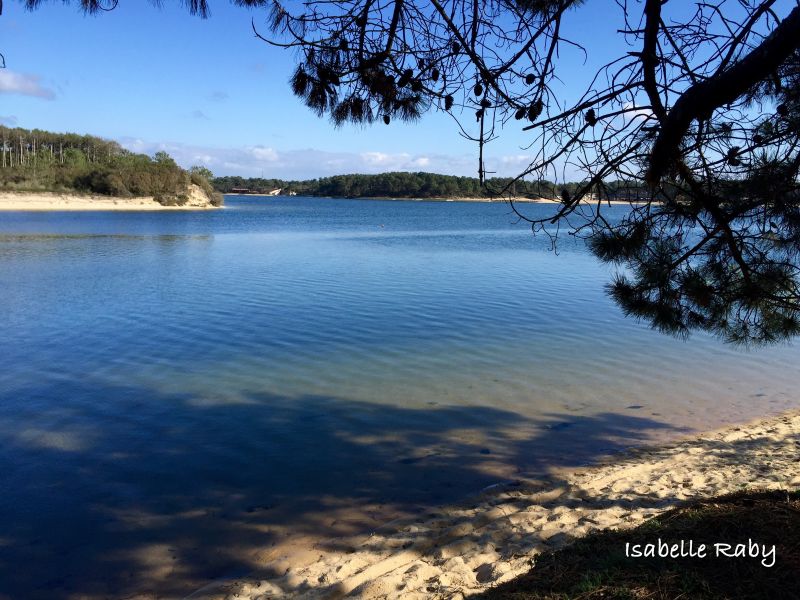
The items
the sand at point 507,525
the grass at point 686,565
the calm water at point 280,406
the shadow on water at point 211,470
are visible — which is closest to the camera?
the grass at point 686,565

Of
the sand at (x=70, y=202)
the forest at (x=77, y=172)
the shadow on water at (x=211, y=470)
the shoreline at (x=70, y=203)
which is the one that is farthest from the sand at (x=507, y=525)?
the forest at (x=77, y=172)

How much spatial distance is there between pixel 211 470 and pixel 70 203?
66704 mm

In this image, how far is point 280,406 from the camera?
699 cm

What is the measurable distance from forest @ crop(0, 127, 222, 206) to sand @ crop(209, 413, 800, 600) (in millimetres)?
72124

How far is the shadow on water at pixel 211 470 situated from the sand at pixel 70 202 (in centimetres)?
5827

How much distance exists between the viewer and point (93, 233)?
1235 inches

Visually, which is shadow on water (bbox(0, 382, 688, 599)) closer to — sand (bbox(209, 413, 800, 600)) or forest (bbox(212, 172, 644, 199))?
sand (bbox(209, 413, 800, 600))

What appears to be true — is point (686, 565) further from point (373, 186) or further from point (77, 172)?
point (373, 186)

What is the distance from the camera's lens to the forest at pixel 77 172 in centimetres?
6881

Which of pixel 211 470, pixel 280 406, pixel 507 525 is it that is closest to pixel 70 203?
pixel 280 406

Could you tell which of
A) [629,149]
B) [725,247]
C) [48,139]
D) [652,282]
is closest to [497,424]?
[652,282]

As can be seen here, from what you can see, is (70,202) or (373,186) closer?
(70,202)

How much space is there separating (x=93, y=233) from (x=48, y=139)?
74.1 m

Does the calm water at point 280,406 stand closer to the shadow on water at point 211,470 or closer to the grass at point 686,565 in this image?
the shadow on water at point 211,470
